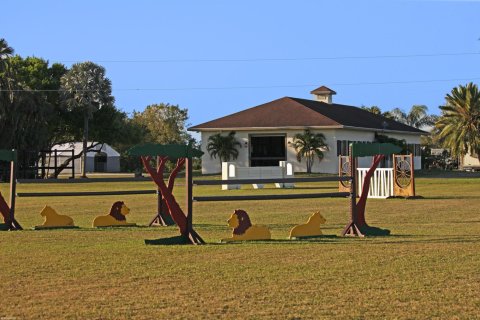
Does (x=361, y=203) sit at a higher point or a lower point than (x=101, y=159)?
lower

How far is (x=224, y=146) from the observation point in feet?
184

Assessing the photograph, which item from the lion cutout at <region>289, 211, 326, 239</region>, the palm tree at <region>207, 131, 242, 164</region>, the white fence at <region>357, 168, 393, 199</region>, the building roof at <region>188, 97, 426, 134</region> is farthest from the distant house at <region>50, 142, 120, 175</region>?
the lion cutout at <region>289, 211, 326, 239</region>

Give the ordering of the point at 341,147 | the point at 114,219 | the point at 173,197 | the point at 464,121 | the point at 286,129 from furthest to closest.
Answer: the point at 464,121, the point at 341,147, the point at 286,129, the point at 114,219, the point at 173,197

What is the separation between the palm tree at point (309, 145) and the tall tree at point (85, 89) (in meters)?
16.1

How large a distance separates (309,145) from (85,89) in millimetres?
17739

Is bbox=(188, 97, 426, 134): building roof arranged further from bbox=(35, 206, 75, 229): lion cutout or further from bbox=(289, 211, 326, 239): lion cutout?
bbox=(289, 211, 326, 239): lion cutout

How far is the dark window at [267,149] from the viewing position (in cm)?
6062

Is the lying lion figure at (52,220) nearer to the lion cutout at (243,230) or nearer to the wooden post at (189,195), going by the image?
the wooden post at (189,195)

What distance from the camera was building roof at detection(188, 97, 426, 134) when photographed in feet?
181

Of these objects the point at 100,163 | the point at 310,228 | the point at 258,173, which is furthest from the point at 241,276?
the point at 100,163

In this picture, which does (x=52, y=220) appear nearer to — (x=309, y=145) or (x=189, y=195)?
(x=189, y=195)

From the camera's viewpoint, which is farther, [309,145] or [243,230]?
[309,145]

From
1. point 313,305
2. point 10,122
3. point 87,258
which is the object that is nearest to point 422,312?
point 313,305

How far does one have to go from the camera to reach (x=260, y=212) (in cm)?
2089
